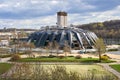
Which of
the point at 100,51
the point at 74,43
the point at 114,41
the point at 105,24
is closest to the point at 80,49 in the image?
the point at 74,43

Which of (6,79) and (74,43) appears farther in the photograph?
(74,43)

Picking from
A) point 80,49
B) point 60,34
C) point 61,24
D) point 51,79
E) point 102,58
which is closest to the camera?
point 51,79

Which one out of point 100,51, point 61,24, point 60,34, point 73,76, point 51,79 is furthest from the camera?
point 61,24

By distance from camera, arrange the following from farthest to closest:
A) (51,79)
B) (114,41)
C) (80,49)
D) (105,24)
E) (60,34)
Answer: (105,24) < (114,41) < (60,34) < (80,49) < (51,79)

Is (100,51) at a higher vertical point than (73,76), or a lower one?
lower

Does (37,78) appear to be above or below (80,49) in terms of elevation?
above

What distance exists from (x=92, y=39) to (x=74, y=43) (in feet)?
17.3

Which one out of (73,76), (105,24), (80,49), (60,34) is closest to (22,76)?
(73,76)

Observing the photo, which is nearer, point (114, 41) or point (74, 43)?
point (74, 43)

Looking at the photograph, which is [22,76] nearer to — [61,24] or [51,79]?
[51,79]

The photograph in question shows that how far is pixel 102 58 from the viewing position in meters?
45.4

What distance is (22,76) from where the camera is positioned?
13.0 m

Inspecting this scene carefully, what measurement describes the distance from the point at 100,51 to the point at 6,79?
36080 millimetres

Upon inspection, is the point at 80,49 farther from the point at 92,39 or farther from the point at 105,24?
the point at 105,24
